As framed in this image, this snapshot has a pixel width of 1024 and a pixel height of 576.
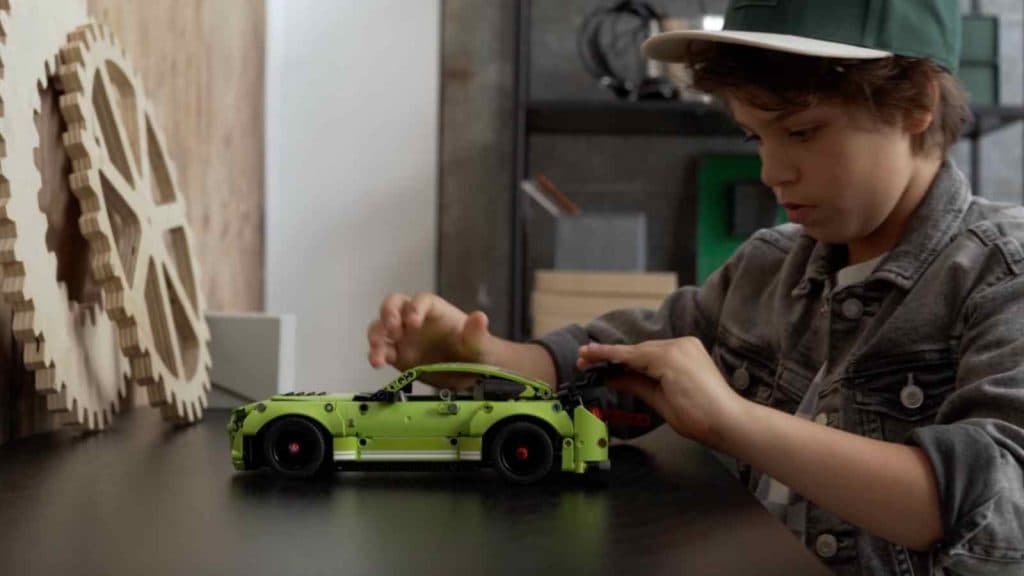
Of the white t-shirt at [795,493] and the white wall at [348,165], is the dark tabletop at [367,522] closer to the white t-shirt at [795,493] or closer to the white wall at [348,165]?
the white t-shirt at [795,493]

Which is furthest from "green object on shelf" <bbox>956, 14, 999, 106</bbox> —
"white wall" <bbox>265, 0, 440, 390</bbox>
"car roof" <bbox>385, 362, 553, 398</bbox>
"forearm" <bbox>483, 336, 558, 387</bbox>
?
"car roof" <bbox>385, 362, 553, 398</bbox>

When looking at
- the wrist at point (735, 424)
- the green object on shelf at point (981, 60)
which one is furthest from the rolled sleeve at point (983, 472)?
the green object on shelf at point (981, 60)

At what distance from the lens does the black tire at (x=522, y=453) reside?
0.79 meters

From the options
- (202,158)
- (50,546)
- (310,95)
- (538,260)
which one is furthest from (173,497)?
(538,260)

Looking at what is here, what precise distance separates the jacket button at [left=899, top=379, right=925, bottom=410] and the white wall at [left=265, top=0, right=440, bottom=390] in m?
1.52

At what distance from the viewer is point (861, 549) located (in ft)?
3.23

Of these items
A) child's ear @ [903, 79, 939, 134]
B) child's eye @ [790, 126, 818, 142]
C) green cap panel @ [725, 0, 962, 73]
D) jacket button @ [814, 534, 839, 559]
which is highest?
green cap panel @ [725, 0, 962, 73]

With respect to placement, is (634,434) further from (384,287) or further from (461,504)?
(384,287)

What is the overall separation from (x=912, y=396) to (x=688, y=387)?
253 mm

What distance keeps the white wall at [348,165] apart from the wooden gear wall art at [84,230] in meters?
1.13

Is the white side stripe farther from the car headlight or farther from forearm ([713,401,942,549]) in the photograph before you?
forearm ([713,401,942,549])

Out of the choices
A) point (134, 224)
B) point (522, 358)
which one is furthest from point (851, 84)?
point (134, 224)

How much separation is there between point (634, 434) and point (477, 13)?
1843 mm

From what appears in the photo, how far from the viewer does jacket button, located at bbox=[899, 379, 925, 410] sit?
0.97 metres
